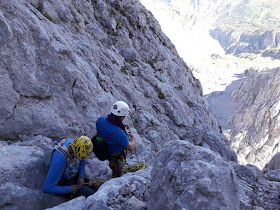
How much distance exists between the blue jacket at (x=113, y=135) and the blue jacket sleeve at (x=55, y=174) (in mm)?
1443

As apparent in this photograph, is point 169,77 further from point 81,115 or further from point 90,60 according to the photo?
point 81,115

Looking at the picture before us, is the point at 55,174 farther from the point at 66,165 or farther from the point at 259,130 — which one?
the point at 259,130

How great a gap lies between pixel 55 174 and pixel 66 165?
351 mm

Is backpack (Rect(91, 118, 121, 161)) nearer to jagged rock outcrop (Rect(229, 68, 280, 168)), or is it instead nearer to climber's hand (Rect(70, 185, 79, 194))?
climber's hand (Rect(70, 185, 79, 194))

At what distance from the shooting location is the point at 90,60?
505 inches

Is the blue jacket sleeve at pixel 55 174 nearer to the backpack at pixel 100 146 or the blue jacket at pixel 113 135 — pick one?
the backpack at pixel 100 146

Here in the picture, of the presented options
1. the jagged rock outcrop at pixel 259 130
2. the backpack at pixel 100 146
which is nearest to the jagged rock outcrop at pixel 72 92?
the backpack at pixel 100 146

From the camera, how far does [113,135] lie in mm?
6121

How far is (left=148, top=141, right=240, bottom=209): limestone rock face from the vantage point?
3.87 meters

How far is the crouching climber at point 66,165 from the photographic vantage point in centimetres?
519

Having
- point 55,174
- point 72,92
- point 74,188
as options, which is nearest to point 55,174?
point 55,174

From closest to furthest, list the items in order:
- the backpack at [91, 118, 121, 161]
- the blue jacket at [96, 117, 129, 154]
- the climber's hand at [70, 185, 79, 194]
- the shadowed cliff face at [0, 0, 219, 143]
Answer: the climber's hand at [70, 185, 79, 194], the blue jacket at [96, 117, 129, 154], the backpack at [91, 118, 121, 161], the shadowed cliff face at [0, 0, 219, 143]

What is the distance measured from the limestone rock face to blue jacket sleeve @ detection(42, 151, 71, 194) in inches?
93.2

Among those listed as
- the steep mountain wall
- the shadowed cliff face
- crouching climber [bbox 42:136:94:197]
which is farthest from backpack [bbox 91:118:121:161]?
the shadowed cliff face
